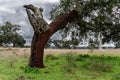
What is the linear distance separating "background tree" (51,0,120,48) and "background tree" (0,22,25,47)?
46695 millimetres

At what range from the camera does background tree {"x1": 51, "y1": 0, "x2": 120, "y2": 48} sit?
2547cm

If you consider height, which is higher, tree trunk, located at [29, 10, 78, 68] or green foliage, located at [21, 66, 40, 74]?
tree trunk, located at [29, 10, 78, 68]

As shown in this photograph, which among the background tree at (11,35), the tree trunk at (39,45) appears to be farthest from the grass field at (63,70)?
the background tree at (11,35)

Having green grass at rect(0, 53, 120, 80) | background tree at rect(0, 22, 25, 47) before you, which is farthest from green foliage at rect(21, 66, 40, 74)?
background tree at rect(0, 22, 25, 47)

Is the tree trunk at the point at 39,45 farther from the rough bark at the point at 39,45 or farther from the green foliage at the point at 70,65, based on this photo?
the green foliage at the point at 70,65

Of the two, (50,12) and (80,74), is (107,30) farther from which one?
(80,74)

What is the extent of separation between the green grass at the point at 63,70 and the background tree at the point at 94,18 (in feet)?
7.66

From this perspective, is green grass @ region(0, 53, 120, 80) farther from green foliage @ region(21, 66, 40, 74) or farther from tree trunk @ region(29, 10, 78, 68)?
tree trunk @ region(29, 10, 78, 68)

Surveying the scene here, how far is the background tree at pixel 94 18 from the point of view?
25469 millimetres

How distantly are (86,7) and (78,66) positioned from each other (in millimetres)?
5114

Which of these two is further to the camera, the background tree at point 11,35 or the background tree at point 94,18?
the background tree at point 11,35

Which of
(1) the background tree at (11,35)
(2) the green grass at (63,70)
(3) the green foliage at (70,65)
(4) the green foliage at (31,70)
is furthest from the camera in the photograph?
(1) the background tree at (11,35)

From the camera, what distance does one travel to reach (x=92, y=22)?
27.2 meters

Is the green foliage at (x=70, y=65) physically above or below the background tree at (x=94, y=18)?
below
